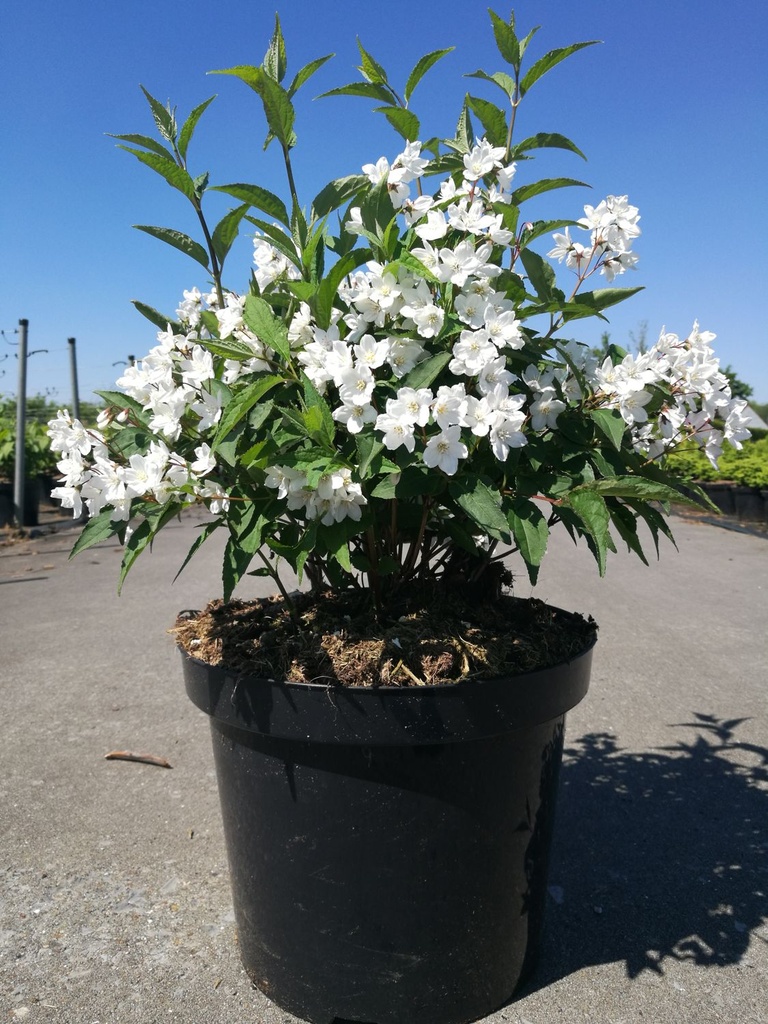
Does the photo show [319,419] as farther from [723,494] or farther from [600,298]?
[723,494]

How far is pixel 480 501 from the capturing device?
150 centimetres

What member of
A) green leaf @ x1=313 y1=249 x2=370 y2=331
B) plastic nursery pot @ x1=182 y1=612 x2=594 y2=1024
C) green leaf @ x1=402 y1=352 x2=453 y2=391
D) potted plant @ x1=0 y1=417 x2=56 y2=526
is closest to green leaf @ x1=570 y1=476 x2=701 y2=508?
green leaf @ x1=402 y1=352 x2=453 y2=391

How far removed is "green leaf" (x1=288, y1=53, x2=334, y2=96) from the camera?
169 cm

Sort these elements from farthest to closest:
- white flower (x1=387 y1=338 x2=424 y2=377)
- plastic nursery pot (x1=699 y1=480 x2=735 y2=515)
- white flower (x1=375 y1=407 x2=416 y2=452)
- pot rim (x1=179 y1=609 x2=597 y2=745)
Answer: plastic nursery pot (x1=699 y1=480 x2=735 y2=515) → pot rim (x1=179 y1=609 x2=597 y2=745) → white flower (x1=387 y1=338 x2=424 y2=377) → white flower (x1=375 y1=407 x2=416 y2=452)

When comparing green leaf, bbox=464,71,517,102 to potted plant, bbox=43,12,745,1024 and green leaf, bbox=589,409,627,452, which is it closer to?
potted plant, bbox=43,12,745,1024

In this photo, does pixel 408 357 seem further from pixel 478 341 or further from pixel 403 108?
pixel 403 108

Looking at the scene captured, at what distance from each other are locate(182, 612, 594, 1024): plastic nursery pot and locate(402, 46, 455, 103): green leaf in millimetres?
1261

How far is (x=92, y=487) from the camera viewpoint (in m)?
1.59

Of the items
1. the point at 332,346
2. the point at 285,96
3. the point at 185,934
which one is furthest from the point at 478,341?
the point at 185,934

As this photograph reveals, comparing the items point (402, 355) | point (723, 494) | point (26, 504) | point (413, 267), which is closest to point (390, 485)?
point (402, 355)

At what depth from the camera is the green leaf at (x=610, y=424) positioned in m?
1.58

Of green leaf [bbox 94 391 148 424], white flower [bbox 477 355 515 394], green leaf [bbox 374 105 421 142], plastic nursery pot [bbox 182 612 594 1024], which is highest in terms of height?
green leaf [bbox 374 105 421 142]

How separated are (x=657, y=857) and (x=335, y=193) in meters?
2.17

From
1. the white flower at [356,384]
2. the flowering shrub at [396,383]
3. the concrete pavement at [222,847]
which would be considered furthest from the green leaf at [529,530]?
the concrete pavement at [222,847]
